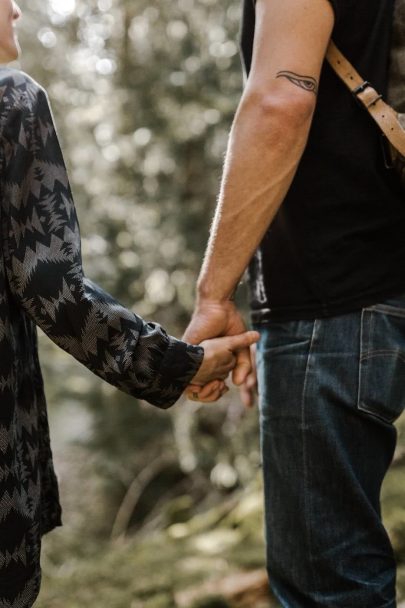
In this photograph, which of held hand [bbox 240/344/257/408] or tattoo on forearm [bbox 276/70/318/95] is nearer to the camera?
tattoo on forearm [bbox 276/70/318/95]

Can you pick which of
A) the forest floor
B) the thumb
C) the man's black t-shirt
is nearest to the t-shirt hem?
the man's black t-shirt

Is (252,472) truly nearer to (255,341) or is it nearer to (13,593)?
(255,341)

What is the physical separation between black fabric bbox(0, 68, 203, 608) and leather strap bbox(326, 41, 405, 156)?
71 centimetres

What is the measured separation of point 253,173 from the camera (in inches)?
72.3

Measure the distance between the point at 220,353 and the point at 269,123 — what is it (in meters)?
0.62

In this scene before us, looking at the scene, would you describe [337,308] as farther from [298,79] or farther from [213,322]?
[298,79]

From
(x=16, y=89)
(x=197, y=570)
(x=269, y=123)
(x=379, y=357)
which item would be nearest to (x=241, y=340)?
(x=379, y=357)

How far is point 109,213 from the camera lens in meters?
5.88

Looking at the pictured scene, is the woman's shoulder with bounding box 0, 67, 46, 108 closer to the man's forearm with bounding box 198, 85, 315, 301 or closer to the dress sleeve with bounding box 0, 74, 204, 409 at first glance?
the dress sleeve with bounding box 0, 74, 204, 409

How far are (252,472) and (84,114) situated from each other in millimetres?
2939

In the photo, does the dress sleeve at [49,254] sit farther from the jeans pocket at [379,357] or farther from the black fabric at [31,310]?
the jeans pocket at [379,357]

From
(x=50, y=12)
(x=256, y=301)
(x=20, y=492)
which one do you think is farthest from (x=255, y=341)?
(x=50, y=12)

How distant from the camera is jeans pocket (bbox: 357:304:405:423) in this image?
1812 mm

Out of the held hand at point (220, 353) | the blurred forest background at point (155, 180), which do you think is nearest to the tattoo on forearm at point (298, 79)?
the held hand at point (220, 353)
